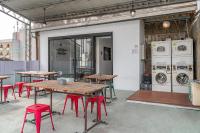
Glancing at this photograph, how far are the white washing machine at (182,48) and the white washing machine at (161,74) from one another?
0.40m

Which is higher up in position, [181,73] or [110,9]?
[110,9]

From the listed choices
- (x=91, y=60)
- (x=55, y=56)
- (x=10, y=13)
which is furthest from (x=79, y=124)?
(x=10, y=13)

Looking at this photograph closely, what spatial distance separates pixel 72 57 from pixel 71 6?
257 cm

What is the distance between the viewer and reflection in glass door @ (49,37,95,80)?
8.23 meters

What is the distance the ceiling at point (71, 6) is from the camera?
21.6 ft

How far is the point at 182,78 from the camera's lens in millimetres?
6559

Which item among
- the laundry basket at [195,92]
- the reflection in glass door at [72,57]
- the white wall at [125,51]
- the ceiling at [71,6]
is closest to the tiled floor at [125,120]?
the laundry basket at [195,92]

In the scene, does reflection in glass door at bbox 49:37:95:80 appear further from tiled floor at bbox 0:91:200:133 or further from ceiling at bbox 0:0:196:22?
tiled floor at bbox 0:91:200:133

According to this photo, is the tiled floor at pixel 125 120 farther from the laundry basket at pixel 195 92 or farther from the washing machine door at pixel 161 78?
the washing machine door at pixel 161 78

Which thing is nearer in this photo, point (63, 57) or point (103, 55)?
point (63, 57)

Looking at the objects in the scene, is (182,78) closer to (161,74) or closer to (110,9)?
(161,74)

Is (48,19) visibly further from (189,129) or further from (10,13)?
(189,129)

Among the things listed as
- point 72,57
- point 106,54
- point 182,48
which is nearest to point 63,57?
point 72,57

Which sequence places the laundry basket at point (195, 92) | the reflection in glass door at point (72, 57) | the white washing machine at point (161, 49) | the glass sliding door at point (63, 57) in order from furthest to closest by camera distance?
the glass sliding door at point (63, 57) < the reflection in glass door at point (72, 57) < the white washing machine at point (161, 49) < the laundry basket at point (195, 92)
